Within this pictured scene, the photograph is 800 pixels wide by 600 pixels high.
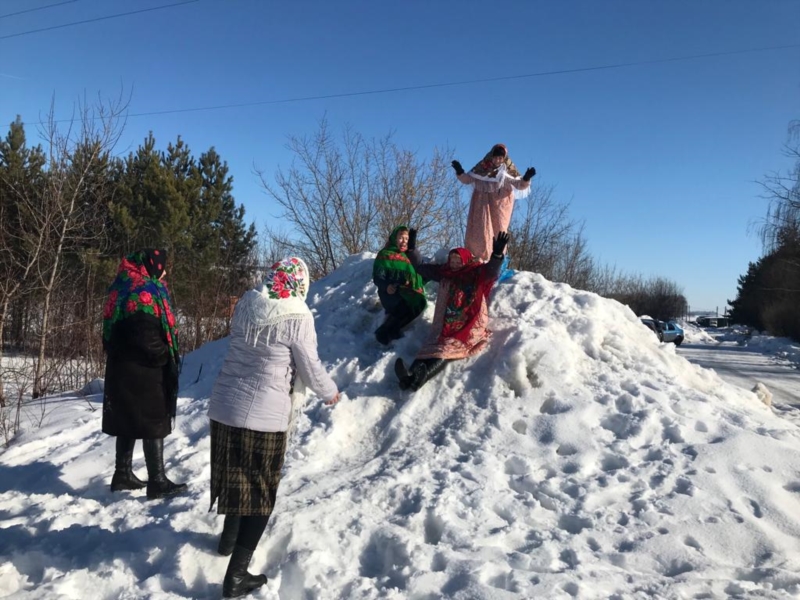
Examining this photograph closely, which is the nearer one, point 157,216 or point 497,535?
point 497,535

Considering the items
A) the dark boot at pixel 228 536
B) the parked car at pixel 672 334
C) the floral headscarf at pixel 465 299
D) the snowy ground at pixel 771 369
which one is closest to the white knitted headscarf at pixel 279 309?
the dark boot at pixel 228 536

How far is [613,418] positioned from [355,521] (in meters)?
2.31

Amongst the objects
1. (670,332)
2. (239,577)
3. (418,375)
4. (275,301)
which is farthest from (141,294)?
(670,332)

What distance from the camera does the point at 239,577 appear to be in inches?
111

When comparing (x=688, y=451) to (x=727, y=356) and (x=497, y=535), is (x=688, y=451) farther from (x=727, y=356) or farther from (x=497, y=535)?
(x=727, y=356)

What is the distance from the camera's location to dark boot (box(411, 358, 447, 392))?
5180 mm

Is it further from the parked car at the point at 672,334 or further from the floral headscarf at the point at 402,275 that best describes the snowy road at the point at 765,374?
the parked car at the point at 672,334

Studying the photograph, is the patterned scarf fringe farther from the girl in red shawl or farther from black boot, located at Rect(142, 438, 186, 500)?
black boot, located at Rect(142, 438, 186, 500)

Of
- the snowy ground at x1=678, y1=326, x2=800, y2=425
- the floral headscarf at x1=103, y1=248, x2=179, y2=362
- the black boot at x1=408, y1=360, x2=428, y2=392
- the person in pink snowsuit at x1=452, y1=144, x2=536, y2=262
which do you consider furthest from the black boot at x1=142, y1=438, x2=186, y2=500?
the snowy ground at x1=678, y1=326, x2=800, y2=425

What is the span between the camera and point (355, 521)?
11.4 feet

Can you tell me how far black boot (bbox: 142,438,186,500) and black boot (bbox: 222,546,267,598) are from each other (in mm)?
1355

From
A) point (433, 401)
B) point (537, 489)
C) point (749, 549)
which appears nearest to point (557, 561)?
point (537, 489)

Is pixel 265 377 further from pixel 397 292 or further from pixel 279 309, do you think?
pixel 397 292

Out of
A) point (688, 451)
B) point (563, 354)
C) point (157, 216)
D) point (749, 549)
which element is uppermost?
point (157, 216)
